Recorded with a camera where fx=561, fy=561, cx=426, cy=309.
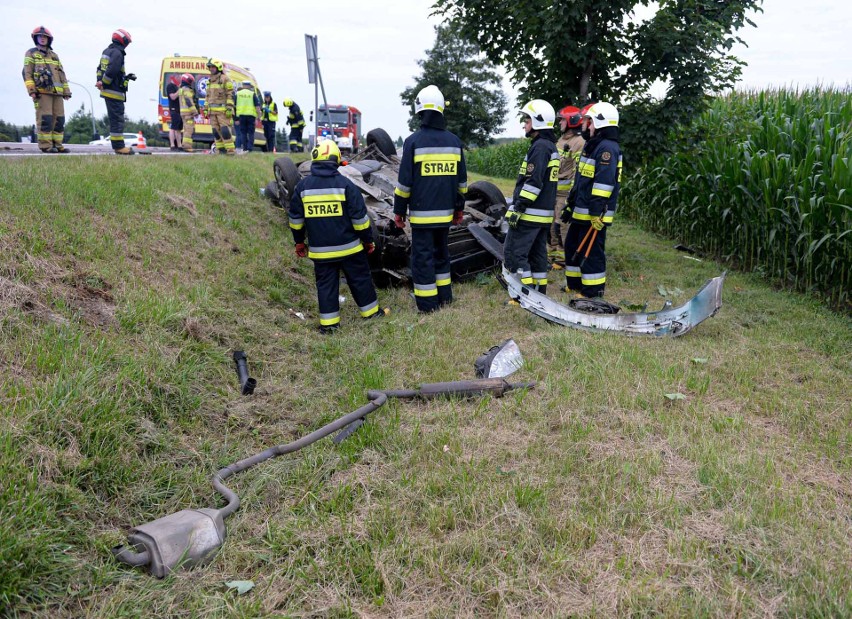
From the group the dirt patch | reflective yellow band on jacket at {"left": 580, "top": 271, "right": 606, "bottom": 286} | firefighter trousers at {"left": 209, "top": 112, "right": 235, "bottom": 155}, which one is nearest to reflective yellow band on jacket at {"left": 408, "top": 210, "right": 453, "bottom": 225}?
reflective yellow band on jacket at {"left": 580, "top": 271, "right": 606, "bottom": 286}

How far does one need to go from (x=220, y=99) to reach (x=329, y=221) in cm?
816

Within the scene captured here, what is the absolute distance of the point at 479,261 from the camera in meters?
6.98

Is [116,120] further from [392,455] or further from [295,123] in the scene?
[392,455]

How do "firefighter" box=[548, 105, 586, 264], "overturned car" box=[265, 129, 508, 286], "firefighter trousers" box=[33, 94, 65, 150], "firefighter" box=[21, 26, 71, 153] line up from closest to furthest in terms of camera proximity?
"overturned car" box=[265, 129, 508, 286] < "firefighter" box=[548, 105, 586, 264] < "firefighter" box=[21, 26, 71, 153] < "firefighter trousers" box=[33, 94, 65, 150]

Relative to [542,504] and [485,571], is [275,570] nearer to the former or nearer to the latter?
[485,571]

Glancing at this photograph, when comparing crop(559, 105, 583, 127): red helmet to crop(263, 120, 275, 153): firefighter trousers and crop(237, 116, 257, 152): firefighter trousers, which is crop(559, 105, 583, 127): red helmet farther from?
crop(263, 120, 275, 153): firefighter trousers

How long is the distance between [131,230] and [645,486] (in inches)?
188

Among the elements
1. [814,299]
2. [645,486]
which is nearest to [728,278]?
[814,299]

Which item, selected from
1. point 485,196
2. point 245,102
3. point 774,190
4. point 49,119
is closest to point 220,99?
point 245,102

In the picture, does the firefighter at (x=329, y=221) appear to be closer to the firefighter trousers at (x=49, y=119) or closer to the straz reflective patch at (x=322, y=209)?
the straz reflective patch at (x=322, y=209)

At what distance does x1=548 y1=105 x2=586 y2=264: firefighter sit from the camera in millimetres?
6926

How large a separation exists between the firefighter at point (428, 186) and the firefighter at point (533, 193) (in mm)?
639

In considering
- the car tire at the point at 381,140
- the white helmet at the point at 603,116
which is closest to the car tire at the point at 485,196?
the car tire at the point at 381,140

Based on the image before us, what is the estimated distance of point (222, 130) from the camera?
1203cm
